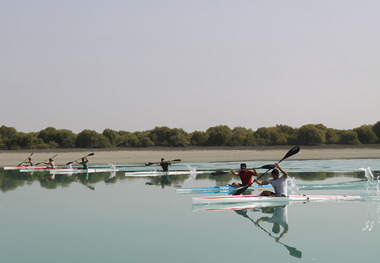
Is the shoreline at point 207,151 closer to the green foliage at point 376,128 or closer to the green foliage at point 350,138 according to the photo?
the green foliage at point 350,138

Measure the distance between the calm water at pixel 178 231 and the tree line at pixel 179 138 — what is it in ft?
196

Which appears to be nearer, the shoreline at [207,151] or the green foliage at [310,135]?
the shoreline at [207,151]

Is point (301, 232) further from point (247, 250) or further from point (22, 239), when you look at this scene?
point (22, 239)

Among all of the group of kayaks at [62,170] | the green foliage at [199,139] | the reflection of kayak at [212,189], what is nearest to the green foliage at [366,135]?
the green foliage at [199,139]

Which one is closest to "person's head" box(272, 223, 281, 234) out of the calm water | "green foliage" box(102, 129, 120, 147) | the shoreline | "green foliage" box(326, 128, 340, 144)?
the calm water

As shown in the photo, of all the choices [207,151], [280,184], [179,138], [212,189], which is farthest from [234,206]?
[179,138]

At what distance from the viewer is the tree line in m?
75.2

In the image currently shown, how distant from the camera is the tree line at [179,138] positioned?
247 ft

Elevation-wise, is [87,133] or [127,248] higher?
[87,133]

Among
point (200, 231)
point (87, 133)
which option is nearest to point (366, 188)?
point (200, 231)

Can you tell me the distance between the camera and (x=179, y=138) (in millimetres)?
82125

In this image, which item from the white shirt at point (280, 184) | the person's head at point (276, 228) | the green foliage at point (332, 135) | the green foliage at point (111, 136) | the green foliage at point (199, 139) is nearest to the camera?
the person's head at point (276, 228)

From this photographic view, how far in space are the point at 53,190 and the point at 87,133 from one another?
57358 mm

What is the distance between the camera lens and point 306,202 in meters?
15.7
